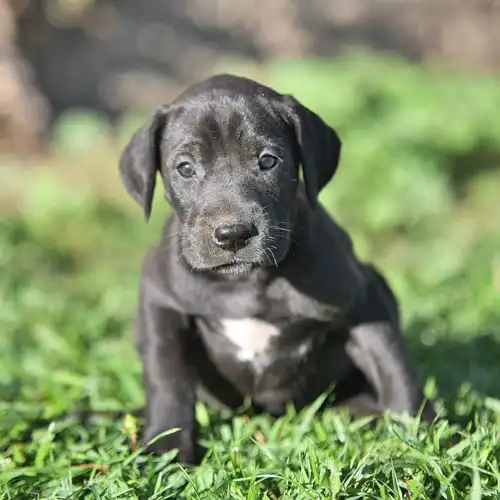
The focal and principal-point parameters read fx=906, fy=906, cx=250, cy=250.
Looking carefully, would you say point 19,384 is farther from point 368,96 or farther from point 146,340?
point 368,96

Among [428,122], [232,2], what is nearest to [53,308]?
[428,122]

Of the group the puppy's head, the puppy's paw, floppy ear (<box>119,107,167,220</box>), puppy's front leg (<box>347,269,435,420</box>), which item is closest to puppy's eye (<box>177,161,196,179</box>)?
the puppy's head

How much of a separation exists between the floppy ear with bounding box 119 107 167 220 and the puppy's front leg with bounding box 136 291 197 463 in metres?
0.50

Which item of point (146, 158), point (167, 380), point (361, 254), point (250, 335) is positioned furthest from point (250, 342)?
point (361, 254)

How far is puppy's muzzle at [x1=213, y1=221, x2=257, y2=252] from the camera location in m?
3.71

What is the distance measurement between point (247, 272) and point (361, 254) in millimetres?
4047

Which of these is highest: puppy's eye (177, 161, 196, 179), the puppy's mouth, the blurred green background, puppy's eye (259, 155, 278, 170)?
puppy's eye (259, 155, 278, 170)

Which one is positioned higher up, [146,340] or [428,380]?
[146,340]

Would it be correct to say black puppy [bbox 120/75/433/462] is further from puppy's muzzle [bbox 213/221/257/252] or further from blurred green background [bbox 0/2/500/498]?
blurred green background [bbox 0/2/500/498]

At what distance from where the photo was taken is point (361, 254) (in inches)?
310

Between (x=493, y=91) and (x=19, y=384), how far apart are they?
8.44 meters

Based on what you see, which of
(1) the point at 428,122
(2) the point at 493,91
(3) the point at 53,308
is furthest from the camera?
(2) the point at 493,91

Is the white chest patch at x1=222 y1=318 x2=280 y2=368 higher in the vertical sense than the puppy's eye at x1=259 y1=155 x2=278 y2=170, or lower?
lower

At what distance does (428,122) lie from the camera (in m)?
10.3
